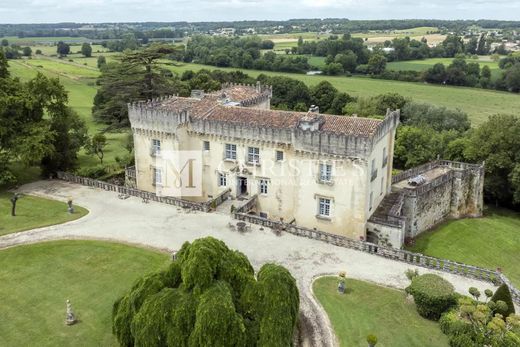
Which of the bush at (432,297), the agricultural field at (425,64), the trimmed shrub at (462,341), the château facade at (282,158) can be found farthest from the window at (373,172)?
the agricultural field at (425,64)

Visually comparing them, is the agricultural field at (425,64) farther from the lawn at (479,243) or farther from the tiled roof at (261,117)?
the tiled roof at (261,117)

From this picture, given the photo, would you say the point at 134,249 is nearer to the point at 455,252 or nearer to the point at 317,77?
the point at 455,252

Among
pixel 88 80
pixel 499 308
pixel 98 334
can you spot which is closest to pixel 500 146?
pixel 499 308

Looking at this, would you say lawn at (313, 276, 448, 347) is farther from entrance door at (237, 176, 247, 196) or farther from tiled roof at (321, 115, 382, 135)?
entrance door at (237, 176, 247, 196)

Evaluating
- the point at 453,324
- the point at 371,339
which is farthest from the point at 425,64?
the point at 371,339

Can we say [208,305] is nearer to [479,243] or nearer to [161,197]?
[161,197]

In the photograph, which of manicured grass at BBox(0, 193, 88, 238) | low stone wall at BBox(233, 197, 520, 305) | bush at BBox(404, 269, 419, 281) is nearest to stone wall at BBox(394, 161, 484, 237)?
low stone wall at BBox(233, 197, 520, 305)
